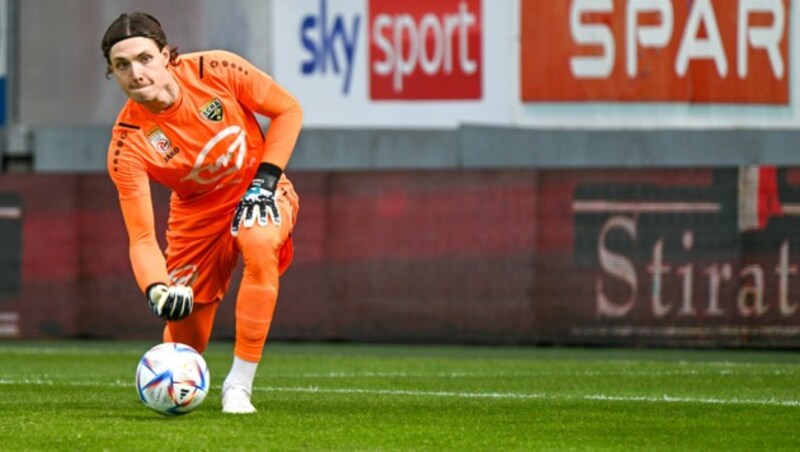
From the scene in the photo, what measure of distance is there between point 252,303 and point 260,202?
1.57ft

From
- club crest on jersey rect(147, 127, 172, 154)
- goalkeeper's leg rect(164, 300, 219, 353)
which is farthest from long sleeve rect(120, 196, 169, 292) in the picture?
goalkeeper's leg rect(164, 300, 219, 353)

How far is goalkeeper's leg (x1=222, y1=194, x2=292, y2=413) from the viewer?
9.22m

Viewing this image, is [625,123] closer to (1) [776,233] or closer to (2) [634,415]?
(1) [776,233]

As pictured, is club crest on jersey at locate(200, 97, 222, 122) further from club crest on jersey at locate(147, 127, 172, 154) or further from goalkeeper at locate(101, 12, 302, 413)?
club crest on jersey at locate(147, 127, 172, 154)

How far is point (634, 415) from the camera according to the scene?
30.4 feet

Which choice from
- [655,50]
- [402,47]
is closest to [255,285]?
[655,50]

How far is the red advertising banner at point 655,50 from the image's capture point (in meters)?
21.5

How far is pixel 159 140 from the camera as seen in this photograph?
9.46m

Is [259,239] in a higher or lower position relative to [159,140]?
lower

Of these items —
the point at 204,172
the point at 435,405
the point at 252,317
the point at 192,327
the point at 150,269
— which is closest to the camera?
the point at 150,269

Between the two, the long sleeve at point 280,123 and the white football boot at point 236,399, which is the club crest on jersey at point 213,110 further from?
the white football boot at point 236,399

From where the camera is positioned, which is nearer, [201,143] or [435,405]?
[201,143]

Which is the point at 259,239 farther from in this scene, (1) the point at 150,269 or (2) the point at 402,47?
(2) the point at 402,47

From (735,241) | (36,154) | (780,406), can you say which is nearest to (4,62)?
(36,154)
